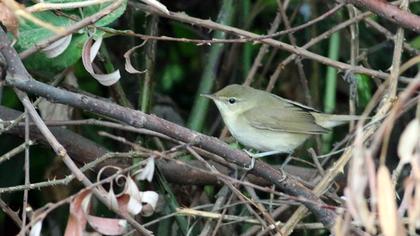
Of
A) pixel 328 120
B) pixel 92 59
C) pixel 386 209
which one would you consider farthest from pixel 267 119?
pixel 386 209

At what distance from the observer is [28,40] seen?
3.22m

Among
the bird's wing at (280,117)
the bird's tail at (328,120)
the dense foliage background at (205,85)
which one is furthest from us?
the bird's wing at (280,117)

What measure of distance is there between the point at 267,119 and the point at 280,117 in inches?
2.7

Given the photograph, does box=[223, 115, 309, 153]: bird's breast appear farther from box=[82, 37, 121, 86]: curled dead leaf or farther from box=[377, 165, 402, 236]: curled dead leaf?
box=[377, 165, 402, 236]: curled dead leaf

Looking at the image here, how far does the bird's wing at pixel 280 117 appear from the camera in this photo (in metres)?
4.16

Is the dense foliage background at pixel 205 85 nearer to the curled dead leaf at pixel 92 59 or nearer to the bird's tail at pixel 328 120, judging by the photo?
the curled dead leaf at pixel 92 59

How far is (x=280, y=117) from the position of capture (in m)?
4.24

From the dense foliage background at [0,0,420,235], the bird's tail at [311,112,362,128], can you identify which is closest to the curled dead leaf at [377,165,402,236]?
the dense foliage background at [0,0,420,235]

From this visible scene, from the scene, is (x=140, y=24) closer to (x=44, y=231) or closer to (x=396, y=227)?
(x=44, y=231)

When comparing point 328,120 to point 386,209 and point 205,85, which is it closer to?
point 205,85

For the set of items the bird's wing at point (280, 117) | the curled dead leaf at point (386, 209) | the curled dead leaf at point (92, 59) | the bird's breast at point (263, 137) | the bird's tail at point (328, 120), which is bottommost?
the bird's breast at point (263, 137)

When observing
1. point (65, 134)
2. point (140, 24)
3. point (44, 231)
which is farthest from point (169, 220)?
point (140, 24)

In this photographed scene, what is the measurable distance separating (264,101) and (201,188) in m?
Result: 0.56

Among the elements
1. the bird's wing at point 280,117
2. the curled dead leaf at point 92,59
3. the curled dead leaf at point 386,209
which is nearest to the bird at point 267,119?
the bird's wing at point 280,117
